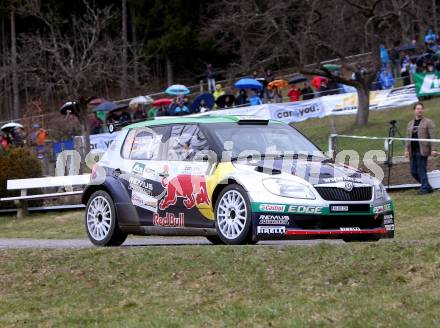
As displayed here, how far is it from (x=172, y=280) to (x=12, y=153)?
16720mm

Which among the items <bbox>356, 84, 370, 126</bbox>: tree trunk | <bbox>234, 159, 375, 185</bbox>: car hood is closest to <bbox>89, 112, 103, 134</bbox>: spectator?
<bbox>356, 84, 370, 126</bbox>: tree trunk

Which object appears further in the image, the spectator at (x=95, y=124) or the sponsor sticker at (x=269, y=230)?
the spectator at (x=95, y=124)

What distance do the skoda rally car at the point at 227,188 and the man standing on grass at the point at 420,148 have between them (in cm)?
640

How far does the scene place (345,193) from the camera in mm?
11203

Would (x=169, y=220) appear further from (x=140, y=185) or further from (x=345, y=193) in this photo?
(x=345, y=193)

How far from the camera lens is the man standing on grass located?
60.7 feet

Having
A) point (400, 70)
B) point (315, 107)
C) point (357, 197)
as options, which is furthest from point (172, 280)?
point (400, 70)

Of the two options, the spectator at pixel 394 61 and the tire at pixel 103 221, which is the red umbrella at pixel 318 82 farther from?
the tire at pixel 103 221

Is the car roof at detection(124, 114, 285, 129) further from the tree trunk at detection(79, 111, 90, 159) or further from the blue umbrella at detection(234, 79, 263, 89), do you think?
the blue umbrella at detection(234, 79, 263, 89)

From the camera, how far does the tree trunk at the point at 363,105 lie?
31906 mm

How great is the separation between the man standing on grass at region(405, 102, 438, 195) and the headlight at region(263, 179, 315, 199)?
7867mm

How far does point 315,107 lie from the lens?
113 ft

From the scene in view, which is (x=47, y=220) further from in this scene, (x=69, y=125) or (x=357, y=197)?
(x=69, y=125)

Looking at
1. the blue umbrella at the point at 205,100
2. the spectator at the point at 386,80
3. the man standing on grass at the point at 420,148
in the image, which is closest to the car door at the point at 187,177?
the man standing on grass at the point at 420,148
